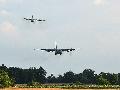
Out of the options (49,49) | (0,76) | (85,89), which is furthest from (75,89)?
(0,76)

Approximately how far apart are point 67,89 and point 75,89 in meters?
4.63

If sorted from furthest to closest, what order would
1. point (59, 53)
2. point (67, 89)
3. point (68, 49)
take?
1. point (68, 49)
2. point (59, 53)
3. point (67, 89)

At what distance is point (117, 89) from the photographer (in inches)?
5837

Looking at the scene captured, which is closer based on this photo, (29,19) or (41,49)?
(29,19)

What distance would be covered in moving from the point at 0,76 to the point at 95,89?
4428cm

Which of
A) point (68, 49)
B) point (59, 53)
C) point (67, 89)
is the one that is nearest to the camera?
point (67, 89)

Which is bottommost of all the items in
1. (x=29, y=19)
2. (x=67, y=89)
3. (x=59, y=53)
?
(x=67, y=89)

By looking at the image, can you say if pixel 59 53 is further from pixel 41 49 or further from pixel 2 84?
pixel 2 84

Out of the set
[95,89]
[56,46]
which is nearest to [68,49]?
[56,46]

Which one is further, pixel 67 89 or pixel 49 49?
pixel 49 49

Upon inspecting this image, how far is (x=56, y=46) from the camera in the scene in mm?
162625

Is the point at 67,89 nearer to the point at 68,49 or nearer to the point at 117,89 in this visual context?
the point at 117,89

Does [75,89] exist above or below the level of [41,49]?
below

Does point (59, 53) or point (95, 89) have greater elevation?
point (59, 53)
